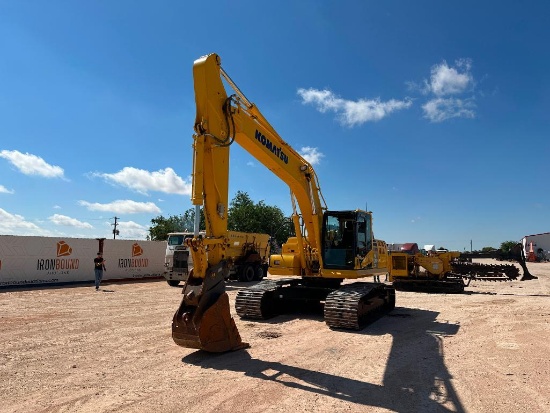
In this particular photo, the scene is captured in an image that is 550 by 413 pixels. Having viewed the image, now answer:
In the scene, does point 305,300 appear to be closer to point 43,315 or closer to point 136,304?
point 136,304

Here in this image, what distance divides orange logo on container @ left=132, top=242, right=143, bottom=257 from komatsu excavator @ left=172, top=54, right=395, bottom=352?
626 inches

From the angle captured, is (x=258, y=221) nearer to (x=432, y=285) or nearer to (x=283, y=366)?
(x=432, y=285)

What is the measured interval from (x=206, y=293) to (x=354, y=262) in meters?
4.99

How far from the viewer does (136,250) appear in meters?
25.3

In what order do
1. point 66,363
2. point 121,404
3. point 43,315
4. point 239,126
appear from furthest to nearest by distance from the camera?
point 43,315, point 239,126, point 66,363, point 121,404

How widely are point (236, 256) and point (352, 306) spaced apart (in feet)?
47.6

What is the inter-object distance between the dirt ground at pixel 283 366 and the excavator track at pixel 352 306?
33cm

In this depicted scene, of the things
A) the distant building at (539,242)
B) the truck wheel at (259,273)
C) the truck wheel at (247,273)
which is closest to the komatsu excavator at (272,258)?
the truck wheel at (247,273)

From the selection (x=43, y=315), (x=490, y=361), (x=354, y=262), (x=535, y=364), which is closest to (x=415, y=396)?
(x=490, y=361)

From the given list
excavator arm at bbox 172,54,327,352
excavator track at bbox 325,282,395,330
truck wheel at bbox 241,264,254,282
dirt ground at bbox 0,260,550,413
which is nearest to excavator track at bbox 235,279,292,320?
dirt ground at bbox 0,260,550,413

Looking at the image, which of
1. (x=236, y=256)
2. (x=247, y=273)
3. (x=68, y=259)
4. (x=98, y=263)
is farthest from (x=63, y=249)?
(x=247, y=273)

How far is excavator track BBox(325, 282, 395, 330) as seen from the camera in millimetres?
9188

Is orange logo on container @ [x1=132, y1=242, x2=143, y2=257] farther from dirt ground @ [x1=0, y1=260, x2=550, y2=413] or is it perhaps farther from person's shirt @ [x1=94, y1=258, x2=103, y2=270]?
dirt ground @ [x1=0, y1=260, x2=550, y2=413]

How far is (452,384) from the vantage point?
5.64 metres
